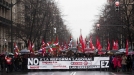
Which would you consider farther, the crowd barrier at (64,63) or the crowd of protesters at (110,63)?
the crowd barrier at (64,63)

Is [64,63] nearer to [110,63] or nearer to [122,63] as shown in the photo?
[110,63]

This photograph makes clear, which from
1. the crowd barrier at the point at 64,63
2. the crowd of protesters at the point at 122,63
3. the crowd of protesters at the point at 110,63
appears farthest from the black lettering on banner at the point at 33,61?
the crowd of protesters at the point at 122,63

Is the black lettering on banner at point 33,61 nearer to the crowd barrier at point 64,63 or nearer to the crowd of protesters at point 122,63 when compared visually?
the crowd barrier at point 64,63

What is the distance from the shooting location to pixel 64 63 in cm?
3716

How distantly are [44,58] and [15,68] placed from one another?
3.03 m

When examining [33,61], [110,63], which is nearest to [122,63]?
[110,63]

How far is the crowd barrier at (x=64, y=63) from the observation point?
36.8 m

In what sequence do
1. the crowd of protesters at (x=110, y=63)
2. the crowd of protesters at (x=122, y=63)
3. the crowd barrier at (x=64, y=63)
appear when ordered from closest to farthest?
the crowd of protesters at (x=122, y=63) < the crowd of protesters at (x=110, y=63) < the crowd barrier at (x=64, y=63)

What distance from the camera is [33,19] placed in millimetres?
56812

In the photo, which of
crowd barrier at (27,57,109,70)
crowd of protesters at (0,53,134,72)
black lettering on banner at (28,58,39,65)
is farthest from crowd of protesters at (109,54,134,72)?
black lettering on banner at (28,58,39,65)

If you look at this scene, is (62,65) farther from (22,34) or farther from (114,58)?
(22,34)

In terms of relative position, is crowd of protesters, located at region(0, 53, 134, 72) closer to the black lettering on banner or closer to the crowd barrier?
the black lettering on banner

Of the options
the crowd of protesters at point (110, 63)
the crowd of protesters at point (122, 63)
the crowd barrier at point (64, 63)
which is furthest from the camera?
the crowd barrier at point (64, 63)

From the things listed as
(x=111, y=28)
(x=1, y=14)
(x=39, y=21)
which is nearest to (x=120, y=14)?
(x=111, y=28)
